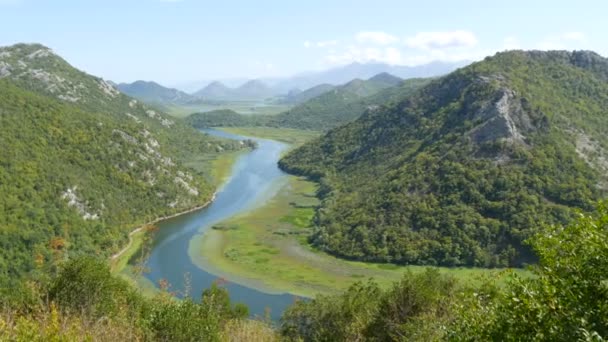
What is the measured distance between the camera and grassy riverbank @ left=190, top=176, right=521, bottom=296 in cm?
7338

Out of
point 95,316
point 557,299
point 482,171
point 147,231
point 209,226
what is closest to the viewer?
point 557,299

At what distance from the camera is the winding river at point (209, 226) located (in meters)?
68.1

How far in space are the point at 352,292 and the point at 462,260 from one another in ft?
129

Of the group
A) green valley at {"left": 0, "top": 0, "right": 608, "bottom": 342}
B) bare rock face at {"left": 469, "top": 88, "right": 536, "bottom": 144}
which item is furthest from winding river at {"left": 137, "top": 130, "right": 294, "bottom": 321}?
bare rock face at {"left": 469, "top": 88, "right": 536, "bottom": 144}

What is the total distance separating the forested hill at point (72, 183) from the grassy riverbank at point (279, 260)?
1758cm

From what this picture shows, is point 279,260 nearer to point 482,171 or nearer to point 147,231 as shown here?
point 147,231

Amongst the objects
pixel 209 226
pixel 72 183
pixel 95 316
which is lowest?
pixel 209 226

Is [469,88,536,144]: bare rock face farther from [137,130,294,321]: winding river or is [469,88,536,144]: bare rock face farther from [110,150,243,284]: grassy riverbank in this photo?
[110,150,243,284]: grassy riverbank

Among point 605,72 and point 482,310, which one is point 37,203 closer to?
point 482,310

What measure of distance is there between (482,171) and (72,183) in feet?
255

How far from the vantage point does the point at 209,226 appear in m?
102

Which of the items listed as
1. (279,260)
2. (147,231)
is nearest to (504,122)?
(279,260)

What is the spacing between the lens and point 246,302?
66938 mm

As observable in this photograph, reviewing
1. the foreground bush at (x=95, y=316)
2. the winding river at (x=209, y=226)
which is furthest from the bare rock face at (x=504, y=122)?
the foreground bush at (x=95, y=316)
